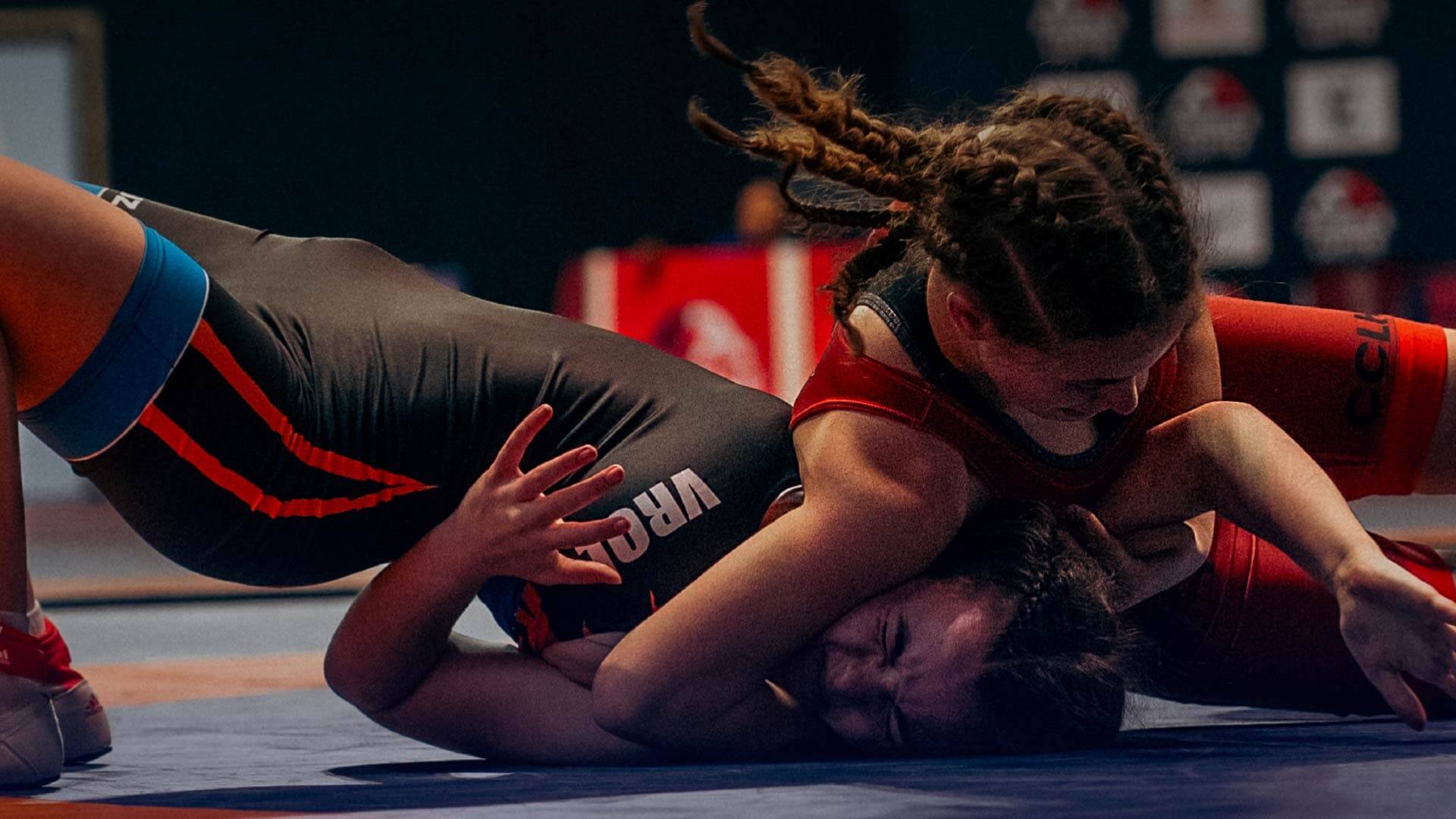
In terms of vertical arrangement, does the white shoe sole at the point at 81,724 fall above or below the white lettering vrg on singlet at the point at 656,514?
below

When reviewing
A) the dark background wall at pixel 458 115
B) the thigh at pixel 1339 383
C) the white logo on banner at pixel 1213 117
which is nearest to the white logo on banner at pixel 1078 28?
the white logo on banner at pixel 1213 117

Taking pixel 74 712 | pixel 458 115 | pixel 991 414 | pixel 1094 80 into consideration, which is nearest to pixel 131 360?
pixel 74 712

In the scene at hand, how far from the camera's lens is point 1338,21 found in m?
5.39

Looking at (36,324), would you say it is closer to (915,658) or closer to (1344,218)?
(915,658)

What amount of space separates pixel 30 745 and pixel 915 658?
33.2 inches

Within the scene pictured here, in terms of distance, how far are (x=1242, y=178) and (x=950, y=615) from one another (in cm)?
414

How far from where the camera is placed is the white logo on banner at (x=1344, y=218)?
5.41m

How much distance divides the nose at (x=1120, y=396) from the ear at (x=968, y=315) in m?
0.12

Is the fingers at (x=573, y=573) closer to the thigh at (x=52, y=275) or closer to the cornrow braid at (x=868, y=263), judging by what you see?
the cornrow braid at (x=868, y=263)

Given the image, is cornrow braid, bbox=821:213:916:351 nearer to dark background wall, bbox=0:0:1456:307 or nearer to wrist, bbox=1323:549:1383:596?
wrist, bbox=1323:549:1383:596

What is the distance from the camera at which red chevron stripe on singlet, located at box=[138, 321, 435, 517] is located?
1.70 m

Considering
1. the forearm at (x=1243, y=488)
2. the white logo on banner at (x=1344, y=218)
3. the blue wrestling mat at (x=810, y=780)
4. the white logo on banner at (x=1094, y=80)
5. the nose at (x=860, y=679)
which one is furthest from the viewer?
the white logo on banner at (x=1344, y=218)

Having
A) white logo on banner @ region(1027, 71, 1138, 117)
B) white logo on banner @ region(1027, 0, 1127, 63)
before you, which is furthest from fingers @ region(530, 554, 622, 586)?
white logo on banner @ region(1027, 0, 1127, 63)

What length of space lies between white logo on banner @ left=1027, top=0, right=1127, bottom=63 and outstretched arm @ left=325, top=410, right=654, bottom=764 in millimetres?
4000
